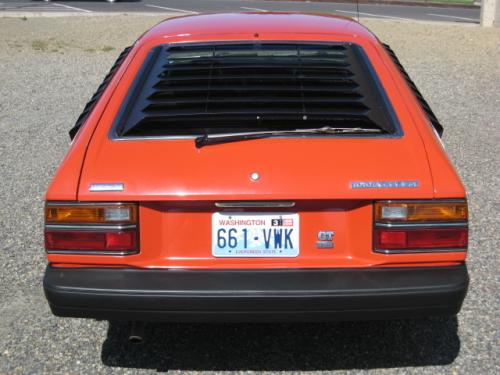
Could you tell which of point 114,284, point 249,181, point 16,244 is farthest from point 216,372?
point 16,244

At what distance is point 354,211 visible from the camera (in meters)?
3.09

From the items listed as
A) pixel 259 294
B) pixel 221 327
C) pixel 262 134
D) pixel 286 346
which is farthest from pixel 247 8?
pixel 259 294

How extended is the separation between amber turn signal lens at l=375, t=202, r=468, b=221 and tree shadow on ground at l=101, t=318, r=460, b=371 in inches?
36.8

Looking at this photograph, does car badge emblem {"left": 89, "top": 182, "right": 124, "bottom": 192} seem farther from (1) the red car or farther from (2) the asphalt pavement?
→ (2) the asphalt pavement

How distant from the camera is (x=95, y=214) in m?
3.09

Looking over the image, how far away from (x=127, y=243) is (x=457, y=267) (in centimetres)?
140

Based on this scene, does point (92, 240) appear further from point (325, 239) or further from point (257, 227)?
point (325, 239)

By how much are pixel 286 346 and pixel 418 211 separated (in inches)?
45.5

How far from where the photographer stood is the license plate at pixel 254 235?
10.1ft

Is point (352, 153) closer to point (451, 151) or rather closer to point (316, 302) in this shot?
point (316, 302)

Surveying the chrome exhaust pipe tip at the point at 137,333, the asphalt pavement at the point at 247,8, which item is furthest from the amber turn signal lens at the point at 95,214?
the asphalt pavement at the point at 247,8

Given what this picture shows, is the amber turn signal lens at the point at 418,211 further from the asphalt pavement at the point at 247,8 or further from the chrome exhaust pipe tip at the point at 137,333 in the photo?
the asphalt pavement at the point at 247,8

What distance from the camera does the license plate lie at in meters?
3.07

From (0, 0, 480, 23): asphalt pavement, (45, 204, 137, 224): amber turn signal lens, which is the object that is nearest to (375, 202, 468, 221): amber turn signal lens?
(45, 204, 137, 224): amber turn signal lens
